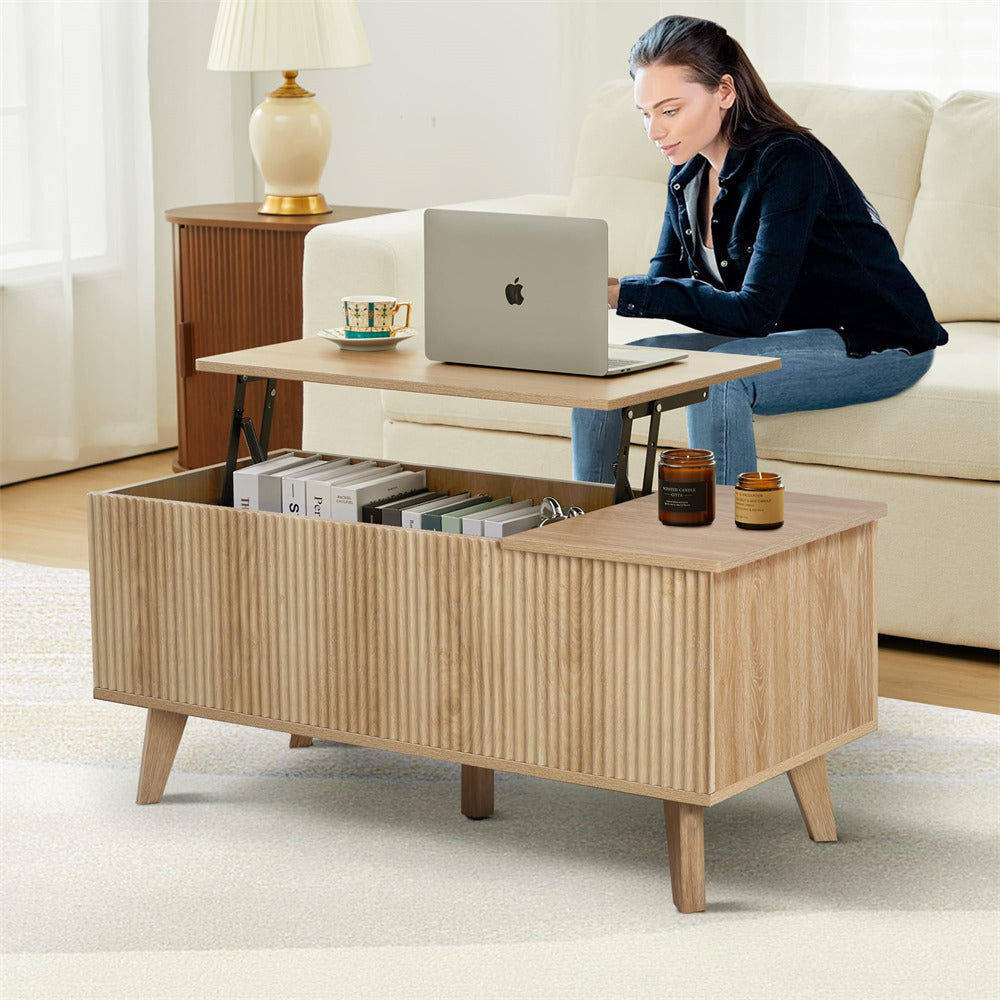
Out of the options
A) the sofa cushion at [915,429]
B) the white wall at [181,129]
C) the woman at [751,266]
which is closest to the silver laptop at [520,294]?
the woman at [751,266]

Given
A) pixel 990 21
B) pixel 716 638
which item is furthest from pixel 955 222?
pixel 716 638

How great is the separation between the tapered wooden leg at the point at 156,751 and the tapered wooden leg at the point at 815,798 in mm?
773

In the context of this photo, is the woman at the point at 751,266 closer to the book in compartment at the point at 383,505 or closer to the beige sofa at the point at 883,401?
the beige sofa at the point at 883,401

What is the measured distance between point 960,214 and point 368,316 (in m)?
1.33

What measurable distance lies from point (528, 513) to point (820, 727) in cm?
42

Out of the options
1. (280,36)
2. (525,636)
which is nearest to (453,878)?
(525,636)

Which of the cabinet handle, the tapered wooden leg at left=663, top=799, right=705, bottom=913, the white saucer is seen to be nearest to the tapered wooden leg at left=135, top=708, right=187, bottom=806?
the white saucer

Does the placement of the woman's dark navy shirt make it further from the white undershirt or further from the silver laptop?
the silver laptop

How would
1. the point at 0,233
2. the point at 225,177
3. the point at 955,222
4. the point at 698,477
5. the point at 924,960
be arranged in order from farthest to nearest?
the point at 225,177, the point at 0,233, the point at 955,222, the point at 698,477, the point at 924,960

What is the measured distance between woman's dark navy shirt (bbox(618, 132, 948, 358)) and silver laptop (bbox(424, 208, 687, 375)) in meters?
0.39

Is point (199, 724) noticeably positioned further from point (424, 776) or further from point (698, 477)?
point (698, 477)

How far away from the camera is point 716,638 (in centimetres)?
184

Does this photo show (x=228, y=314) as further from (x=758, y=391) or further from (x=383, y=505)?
(x=383, y=505)

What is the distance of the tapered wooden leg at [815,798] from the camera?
2.10m
